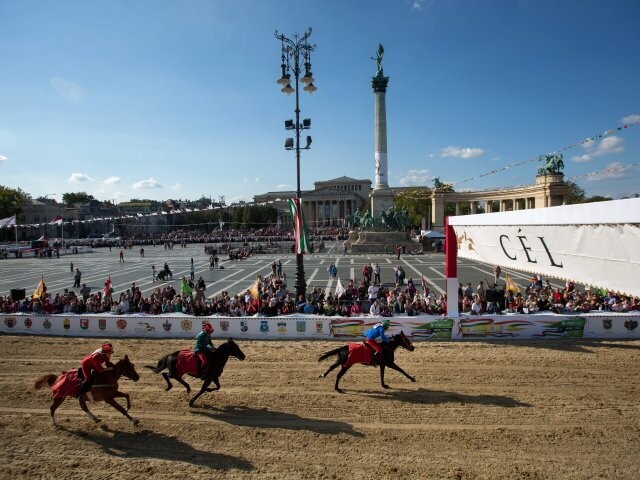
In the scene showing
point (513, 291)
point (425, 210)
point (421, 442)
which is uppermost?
point (425, 210)

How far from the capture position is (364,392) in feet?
32.0

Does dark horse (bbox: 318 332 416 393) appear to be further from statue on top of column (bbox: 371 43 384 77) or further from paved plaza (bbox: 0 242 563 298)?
statue on top of column (bbox: 371 43 384 77)

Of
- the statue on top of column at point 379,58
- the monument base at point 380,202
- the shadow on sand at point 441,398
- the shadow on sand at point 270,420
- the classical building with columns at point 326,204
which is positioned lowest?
the shadow on sand at point 270,420

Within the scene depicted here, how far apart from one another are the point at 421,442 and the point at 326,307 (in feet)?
28.5

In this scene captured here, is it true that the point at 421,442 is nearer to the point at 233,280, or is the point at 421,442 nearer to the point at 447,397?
the point at 447,397

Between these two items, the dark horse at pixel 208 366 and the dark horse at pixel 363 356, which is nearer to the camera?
the dark horse at pixel 208 366

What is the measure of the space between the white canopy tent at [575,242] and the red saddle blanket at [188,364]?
851cm

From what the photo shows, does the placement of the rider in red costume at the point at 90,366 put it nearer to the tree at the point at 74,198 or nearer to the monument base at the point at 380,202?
the monument base at the point at 380,202

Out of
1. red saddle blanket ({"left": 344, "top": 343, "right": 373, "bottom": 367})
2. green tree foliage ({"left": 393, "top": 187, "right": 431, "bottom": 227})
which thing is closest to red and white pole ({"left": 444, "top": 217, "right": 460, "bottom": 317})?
red saddle blanket ({"left": 344, "top": 343, "right": 373, "bottom": 367})

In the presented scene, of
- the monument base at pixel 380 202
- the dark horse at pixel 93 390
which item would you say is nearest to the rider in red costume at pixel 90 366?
the dark horse at pixel 93 390

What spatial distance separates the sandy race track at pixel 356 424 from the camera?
6793 mm

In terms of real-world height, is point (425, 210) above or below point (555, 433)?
above

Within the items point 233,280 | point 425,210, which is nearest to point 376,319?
point 233,280

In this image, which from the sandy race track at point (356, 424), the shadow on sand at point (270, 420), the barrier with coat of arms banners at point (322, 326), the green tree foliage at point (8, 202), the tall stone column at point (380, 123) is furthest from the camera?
the green tree foliage at point (8, 202)
